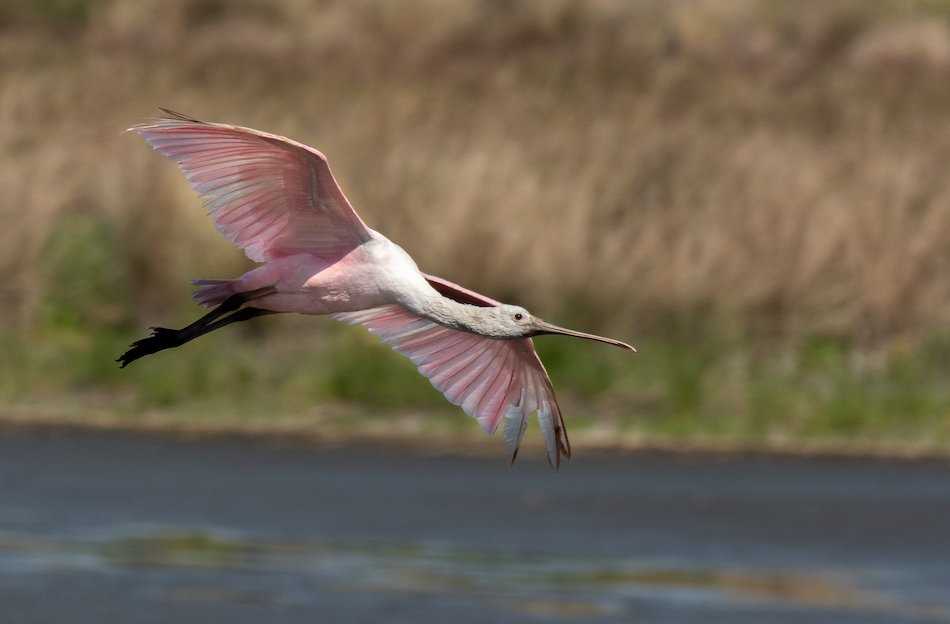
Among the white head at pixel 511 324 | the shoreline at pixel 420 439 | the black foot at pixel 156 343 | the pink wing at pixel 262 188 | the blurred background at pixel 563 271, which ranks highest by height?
the blurred background at pixel 563 271

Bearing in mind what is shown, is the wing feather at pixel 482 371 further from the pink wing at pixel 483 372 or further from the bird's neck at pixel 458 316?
the bird's neck at pixel 458 316

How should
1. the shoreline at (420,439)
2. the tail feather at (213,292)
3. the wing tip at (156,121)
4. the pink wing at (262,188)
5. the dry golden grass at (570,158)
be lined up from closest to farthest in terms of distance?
the wing tip at (156,121) → the pink wing at (262,188) → the tail feather at (213,292) → the shoreline at (420,439) → the dry golden grass at (570,158)

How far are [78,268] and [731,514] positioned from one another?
18.8 feet

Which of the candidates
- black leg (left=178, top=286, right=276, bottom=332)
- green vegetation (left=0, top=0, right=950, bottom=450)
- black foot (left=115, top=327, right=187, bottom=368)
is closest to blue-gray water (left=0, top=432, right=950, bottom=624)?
green vegetation (left=0, top=0, right=950, bottom=450)

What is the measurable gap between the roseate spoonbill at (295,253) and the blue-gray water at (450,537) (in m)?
9.89

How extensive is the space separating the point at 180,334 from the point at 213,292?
0.46ft

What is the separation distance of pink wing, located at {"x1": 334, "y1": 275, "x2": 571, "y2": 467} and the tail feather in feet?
1.84

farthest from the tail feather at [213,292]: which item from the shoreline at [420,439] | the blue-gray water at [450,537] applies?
the shoreline at [420,439]

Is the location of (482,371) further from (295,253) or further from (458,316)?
(458,316)

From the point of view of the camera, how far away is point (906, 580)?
17922 millimetres

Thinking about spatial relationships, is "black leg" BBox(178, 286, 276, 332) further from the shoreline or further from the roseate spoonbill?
the shoreline

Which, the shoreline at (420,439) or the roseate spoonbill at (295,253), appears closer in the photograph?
the roseate spoonbill at (295,253)

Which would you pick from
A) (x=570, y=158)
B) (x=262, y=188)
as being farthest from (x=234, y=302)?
(x=570, y=158)

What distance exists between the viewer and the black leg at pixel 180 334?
5.72 metres
